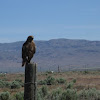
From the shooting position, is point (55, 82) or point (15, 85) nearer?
point (15, 85)

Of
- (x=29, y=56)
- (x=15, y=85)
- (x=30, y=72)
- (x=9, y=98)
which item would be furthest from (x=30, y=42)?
(x=15, y=85)

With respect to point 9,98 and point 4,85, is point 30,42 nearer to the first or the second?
point 9,98

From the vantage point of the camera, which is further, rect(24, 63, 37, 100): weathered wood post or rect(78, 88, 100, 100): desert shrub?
rect(78, 88, 100, 100): desert shrub

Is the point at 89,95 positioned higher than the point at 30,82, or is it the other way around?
the point at 30,82

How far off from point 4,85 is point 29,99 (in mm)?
19762

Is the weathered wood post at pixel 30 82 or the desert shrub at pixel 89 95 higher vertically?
the weathered wood post at pixel 30 82

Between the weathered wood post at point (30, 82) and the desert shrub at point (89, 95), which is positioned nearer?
the weathered wood post at point (30, 82)

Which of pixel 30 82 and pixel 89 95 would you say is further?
pixel 89 95

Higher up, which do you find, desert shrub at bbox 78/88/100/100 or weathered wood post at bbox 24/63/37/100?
weathered wood post at bbox 24/63/37/100

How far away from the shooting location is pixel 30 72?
614 centimetres

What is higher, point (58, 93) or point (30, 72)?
point (30, 72)

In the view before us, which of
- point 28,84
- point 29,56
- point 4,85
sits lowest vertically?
point 4,85

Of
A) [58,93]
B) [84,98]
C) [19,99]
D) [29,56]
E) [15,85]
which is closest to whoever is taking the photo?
[29,56]

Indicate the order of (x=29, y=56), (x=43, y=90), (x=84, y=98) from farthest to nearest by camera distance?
(x=43, y=90) < (x=84, y=98) < (x=29, y=56)
